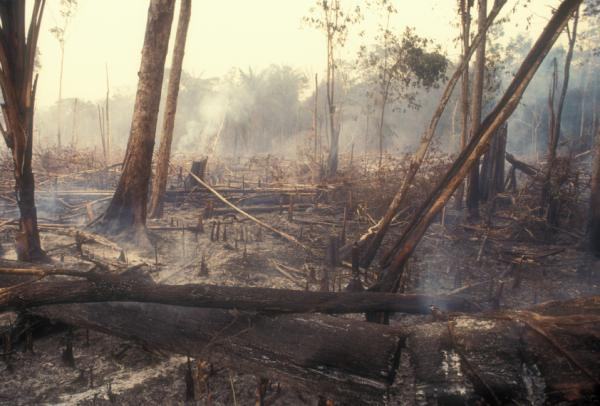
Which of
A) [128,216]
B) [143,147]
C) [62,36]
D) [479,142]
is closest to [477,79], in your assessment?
[479,142]

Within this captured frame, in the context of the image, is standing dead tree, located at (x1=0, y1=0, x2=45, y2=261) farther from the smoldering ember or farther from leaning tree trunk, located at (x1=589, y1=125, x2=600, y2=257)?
leaning tree trunk, located at (x1=589, y1=125, x2=600, y2=257)

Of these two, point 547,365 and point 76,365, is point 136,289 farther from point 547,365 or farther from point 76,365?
point 547,365

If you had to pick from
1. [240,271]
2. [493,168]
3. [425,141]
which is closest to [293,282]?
[240,271]

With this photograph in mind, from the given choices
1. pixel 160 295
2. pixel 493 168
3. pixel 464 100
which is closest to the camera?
pixel 160 295

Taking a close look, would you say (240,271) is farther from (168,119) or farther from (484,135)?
(168,119)

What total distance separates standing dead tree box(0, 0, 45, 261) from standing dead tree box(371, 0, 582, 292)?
11.6 feet

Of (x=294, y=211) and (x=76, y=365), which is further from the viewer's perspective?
(x=294, y=211)

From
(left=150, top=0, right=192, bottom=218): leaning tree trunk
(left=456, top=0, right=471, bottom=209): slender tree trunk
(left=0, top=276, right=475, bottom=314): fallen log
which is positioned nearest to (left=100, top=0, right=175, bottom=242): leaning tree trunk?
(left=150, top=0, right=192, bottom=218): leaning tree trunk

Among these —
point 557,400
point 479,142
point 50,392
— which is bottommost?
point 50,392

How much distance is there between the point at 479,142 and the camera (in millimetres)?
3402

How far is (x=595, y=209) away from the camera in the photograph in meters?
6.06

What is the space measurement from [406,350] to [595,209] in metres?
5.73

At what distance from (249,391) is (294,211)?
655 centimetres

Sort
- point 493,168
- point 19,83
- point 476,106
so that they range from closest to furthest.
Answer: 1. point 19,83
2. point 476,106
3. point 493,168
